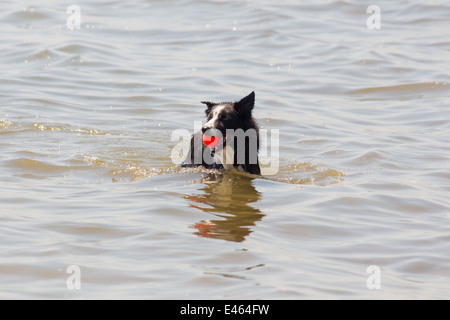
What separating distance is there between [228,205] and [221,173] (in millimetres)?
974

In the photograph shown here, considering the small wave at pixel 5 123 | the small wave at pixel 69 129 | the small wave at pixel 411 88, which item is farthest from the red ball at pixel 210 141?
the small wave at pixel 411 88

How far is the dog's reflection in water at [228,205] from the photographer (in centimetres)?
701

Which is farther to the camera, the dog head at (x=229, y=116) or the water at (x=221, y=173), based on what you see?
the dog head at (x=229, y=116)

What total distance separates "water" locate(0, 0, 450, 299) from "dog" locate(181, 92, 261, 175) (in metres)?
0.18

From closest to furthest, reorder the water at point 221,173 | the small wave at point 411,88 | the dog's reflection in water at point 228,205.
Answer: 1. the water at point 221,173
2. the dog's reflection in water at point 228,205
3. the small wave at point 411,88

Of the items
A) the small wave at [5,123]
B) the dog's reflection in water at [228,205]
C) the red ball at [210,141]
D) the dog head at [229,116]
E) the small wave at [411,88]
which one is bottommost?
the dog's reflection in water at [228,205]

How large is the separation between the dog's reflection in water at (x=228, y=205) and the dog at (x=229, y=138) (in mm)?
164

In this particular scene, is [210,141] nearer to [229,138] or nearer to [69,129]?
[229,138]

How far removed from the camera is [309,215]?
763 cm

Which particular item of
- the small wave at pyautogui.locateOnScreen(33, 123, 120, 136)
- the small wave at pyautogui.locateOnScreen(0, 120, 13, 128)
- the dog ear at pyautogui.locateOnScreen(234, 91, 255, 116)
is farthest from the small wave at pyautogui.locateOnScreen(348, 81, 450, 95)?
the small wave at pyautogui.locateOnScreen(0, 120, 13, 128)

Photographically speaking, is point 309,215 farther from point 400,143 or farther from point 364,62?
point 364,62

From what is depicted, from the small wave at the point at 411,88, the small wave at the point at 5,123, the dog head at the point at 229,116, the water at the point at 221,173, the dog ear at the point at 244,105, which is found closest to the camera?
the water at the point at 221,173

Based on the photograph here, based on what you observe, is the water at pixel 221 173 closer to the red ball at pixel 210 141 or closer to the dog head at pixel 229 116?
the red ball at pixel 210 141

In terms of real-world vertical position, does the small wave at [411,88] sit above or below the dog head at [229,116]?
above
